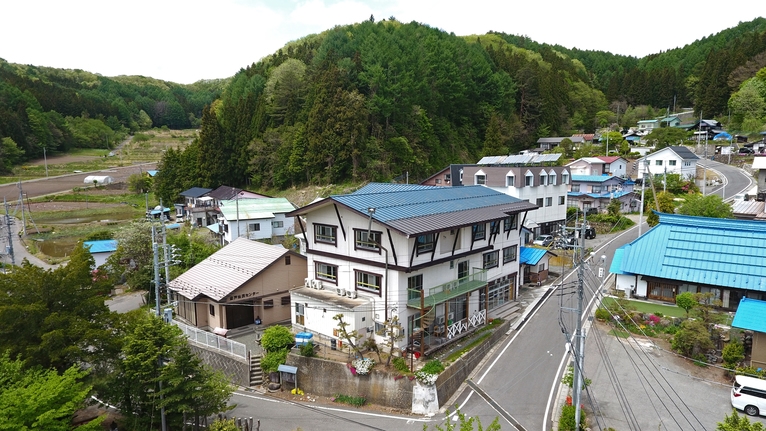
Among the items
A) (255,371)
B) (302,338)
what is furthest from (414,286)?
(255,371)

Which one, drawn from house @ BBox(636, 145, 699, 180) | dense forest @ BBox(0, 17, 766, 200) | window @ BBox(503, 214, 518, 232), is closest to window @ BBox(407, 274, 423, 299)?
window @ BBox(503, 214, 518, 232)

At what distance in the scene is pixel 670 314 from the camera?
2161 centimetres

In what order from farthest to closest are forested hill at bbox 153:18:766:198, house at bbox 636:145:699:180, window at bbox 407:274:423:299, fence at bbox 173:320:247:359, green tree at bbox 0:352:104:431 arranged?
house at bbox 636:145:699:180 → forested hill at bbox 153:18:766:198 → fence at bbox 173:320:247:359 → window at bbox 407:274:423:299 → green tree at bbox 0:352:104:431

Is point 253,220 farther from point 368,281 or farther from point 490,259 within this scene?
point 490,259

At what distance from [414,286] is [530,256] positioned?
1205 cm

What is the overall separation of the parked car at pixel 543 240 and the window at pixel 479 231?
14.1 metres

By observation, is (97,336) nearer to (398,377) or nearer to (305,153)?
(398,377)

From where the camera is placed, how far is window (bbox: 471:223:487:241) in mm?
20859

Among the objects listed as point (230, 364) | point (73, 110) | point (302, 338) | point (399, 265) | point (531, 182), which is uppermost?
point (73, 110)

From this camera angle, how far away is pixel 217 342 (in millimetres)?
19781

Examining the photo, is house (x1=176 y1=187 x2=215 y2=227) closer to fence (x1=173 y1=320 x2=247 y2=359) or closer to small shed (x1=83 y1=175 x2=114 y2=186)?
fence (x1=173 y1=320 x2=247 y2=359)

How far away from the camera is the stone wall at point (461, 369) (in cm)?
1620

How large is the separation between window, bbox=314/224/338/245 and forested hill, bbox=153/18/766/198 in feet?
80.4

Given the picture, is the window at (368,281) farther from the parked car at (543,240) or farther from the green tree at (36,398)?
the parked car at (543,240)
